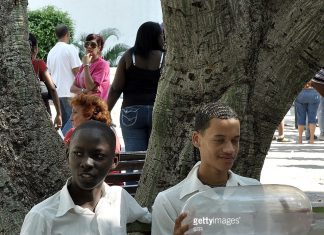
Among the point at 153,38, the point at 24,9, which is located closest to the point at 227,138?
the point at 24,9

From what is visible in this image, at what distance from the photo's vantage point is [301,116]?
16.1m

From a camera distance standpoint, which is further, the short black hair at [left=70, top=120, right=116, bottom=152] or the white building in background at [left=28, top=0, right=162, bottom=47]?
the white building in background at [left=28, top=0, right=162, bottom=47]

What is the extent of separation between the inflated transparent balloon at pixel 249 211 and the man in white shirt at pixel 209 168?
388 mm

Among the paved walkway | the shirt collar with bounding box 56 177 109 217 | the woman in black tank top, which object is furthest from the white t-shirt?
the shirt collar with bounding box 56 177 109 217

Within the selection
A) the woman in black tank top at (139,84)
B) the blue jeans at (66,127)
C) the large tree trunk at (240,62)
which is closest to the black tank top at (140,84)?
the woman in black tank top at (139,84)

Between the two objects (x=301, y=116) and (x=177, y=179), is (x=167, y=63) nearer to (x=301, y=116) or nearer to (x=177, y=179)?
(x=177, y=179)

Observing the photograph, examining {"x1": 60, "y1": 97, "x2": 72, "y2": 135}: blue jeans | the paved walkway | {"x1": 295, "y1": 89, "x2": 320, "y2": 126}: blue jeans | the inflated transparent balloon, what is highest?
the inflated transparent balloon

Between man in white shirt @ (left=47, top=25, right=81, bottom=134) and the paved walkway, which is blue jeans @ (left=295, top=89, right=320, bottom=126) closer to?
the paved walkway

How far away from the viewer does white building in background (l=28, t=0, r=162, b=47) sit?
32594mm

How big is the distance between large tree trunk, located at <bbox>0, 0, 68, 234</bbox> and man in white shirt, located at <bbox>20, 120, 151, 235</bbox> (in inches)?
37.6

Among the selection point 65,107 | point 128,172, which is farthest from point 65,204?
point 65,107

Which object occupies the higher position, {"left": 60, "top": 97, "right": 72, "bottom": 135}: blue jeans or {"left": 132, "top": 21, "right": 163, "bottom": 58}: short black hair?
{"left": 132, "top": 21, "right": 163, "bottom": 58}: short black hair

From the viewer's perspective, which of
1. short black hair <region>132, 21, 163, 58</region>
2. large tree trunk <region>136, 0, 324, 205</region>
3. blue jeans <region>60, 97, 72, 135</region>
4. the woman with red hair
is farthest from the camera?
blue jeans <region>60, 97, 72, 135</region>

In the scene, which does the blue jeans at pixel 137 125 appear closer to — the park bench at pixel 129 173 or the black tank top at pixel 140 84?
the black tank top at pixel 140 84
